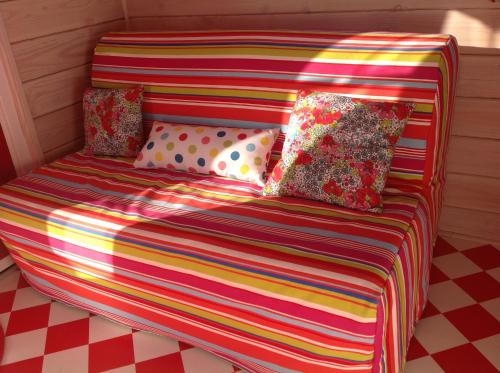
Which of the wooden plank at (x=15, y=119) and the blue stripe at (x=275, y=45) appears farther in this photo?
the wooden plank at (x=15, y=119)

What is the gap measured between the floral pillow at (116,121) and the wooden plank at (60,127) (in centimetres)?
27

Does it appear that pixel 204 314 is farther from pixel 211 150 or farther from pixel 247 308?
pixel 211 150

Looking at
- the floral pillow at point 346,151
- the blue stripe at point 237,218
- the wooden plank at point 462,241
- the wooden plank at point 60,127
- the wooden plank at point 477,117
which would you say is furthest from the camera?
the wooden plank at point 60,127

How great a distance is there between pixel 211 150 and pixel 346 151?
0.59 meters

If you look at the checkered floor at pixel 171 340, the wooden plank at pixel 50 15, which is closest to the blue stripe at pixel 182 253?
the checkered floor at pixel 171 340

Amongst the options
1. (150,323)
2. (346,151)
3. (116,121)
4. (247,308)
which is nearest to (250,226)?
(247,308)

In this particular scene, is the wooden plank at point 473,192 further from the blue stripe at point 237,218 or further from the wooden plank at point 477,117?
the blue stripe at point 237,218

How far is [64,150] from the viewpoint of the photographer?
2.46 m

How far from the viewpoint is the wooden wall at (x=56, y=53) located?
2111 millimetres

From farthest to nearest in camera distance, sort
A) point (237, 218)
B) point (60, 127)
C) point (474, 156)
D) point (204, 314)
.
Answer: point (60, 127) → point (474, 156) → point (237, 218) → point (204, 314)

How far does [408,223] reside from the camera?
4.83ft

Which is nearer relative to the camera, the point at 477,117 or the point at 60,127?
the point at 477,117

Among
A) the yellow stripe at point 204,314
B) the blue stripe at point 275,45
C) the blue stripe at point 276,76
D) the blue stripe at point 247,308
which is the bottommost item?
the yellow stripe at point 204,314

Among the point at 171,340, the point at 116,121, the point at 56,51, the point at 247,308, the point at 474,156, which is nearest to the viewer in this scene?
the point at 247,308
